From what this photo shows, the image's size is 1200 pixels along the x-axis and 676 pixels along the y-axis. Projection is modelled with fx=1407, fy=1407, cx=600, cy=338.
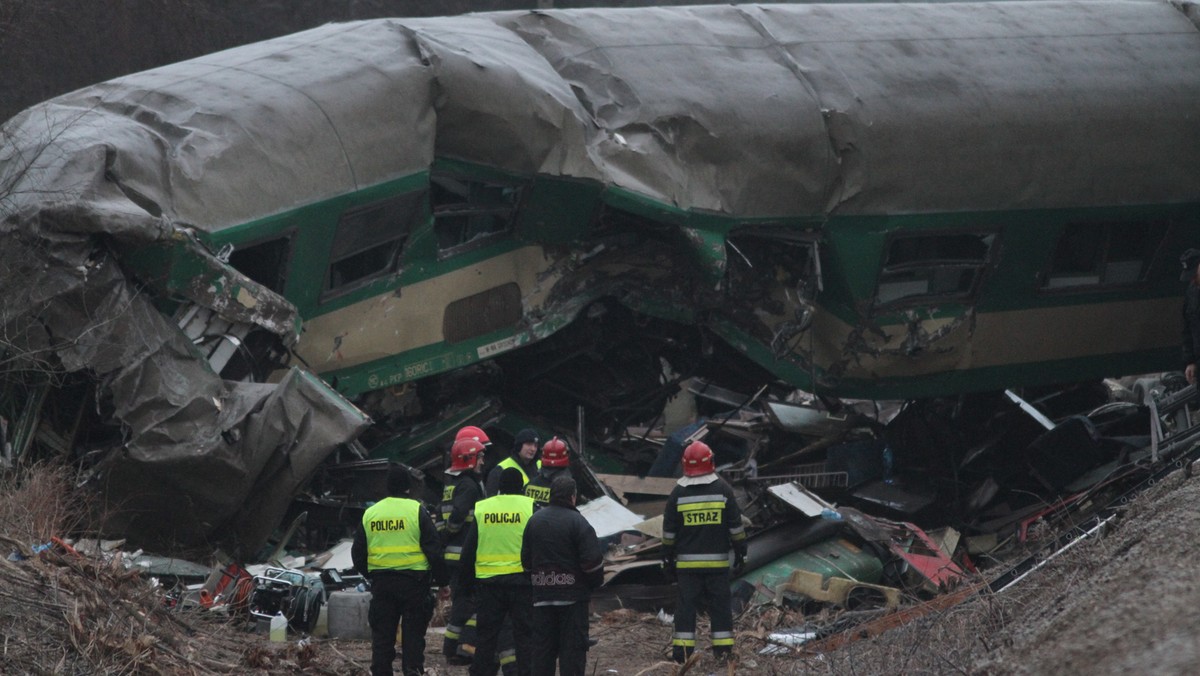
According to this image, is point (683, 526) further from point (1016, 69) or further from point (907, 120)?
point (1016, 69)

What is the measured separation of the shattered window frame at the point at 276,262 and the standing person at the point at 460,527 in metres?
1.99

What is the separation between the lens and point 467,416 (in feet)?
36.2

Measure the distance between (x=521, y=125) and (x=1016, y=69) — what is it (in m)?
4.45

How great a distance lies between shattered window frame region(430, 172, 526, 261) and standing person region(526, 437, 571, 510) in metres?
2.55

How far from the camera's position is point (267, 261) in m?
9.34

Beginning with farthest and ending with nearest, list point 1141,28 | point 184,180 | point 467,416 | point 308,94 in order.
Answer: point 1141,28 < point 467,416 < point 308,94 < point 184,180

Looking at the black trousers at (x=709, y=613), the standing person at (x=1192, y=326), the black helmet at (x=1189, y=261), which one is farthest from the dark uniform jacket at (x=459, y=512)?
the black helmet at (x=1189, y=261)

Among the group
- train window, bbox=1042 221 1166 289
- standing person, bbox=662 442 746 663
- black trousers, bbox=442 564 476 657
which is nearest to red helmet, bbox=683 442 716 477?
standing person, bbox=662 442 746 663

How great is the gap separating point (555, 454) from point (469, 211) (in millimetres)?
2841

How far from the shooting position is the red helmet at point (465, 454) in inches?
319

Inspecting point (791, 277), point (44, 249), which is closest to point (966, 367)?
point (791, 277)

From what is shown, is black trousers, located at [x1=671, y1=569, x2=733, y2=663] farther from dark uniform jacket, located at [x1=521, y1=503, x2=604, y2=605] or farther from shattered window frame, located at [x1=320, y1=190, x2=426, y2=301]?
shattered window frame, located at [x1=320, y1=190, x2=426, y2=301]

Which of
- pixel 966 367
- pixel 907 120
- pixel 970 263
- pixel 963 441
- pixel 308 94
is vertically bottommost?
pixel 963 441

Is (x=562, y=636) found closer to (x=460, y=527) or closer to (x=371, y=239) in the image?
(x=460, y=527)
